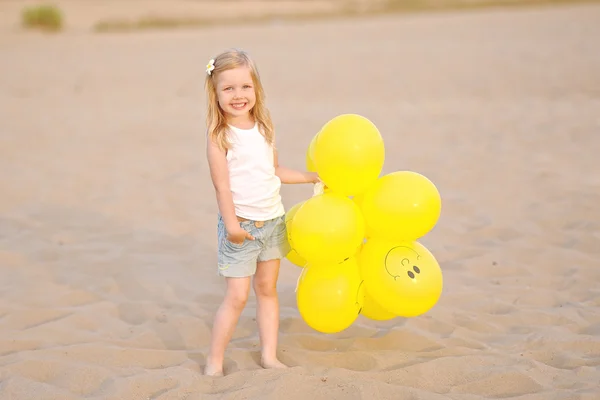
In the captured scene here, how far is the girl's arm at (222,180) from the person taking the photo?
3125mm

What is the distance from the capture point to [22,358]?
3455 mm

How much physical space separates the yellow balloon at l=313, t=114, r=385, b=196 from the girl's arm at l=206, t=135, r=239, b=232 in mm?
483

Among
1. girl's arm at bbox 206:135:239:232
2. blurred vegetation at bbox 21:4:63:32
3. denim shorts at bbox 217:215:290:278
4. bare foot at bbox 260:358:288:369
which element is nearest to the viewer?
girl's arm at bbox 206:135:239:232

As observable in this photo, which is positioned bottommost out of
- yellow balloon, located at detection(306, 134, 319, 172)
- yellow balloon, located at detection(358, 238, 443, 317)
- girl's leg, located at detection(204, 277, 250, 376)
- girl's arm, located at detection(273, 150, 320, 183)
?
girl's leg, located at detection(204, 277, 250, 376)

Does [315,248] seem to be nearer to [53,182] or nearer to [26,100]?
[53,182]

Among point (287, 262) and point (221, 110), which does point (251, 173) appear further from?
point (287, 262)

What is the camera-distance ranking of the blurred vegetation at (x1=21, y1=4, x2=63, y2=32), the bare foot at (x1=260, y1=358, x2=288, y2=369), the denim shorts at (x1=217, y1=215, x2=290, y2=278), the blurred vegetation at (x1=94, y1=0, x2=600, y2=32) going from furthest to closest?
1. the blurred vegetation at (x1=94, y1=0, x2=600, y2=32)
2. the blurred vegetation at (x1=21, y1=4, x2=63, y2=32)
3. the bare foot at (x1=260, y1=358, x2=288, y2=369)
4. the denim shorts at (x1=217, y1=215, x2=290, y2=278)

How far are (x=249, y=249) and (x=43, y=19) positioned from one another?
18.6 metres

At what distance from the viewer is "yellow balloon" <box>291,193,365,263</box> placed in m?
3.15

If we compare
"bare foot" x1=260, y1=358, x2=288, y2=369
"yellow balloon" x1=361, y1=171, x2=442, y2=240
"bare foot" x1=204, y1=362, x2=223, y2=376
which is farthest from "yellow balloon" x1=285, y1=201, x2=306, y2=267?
"bare foot" x1=204, y1=362, x2=223, y2=376

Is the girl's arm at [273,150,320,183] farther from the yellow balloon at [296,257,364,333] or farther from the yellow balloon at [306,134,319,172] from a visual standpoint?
the yellow balloon at [296,257,364,333]

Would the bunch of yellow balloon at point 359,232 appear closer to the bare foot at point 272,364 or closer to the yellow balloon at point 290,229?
the yellow balloon at point 290,229

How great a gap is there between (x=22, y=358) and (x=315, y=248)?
1640 millimetres

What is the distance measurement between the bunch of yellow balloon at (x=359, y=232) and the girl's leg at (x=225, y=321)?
0.32 metres
